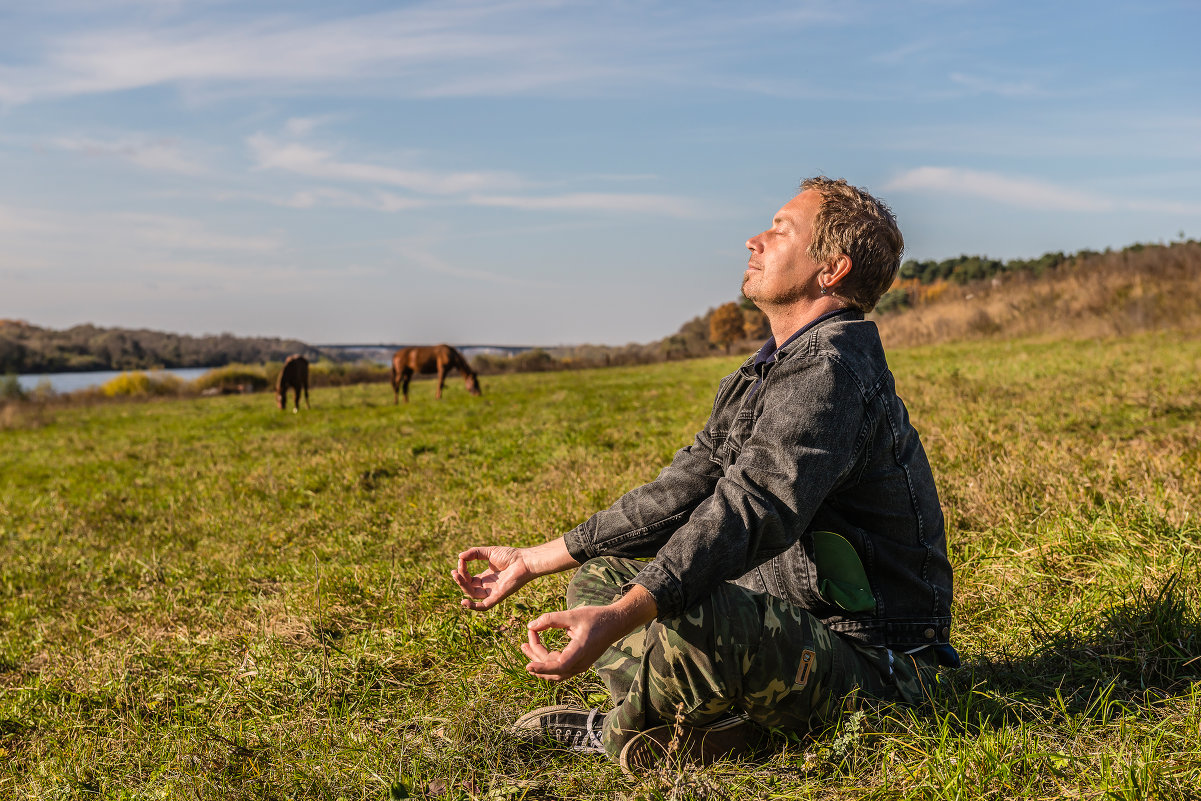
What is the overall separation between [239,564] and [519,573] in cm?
427

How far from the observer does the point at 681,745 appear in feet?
7.73

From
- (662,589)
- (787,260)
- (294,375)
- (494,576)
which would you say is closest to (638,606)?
(662,589)

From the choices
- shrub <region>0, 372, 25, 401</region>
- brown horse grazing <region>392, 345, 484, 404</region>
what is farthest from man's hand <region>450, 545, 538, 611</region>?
shrub <region>0, 372, 25, 401</region>

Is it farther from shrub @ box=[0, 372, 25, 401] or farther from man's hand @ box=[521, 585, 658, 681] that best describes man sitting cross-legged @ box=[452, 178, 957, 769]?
shrub @ box=[0, 372, 25, 401]

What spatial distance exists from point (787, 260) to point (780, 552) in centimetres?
97

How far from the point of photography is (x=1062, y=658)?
294 centimetres

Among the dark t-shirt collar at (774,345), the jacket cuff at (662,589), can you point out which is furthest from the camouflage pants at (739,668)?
the dark t-shirt collar at (774,345)

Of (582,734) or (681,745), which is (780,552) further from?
(582,734)

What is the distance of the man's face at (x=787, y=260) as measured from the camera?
2.52 m

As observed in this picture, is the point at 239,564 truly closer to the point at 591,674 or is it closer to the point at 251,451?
the point at 591,674

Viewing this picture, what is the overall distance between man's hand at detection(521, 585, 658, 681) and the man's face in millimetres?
1124

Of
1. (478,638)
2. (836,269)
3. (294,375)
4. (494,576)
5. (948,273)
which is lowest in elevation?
(478,638)

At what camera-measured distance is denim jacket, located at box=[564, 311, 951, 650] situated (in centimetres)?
208

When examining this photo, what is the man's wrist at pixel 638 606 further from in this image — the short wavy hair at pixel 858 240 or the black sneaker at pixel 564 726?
the short wavy hair at pixel 858 240
